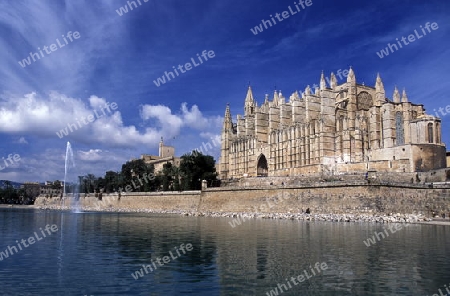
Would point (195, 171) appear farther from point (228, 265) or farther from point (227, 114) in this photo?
point (228, 265)

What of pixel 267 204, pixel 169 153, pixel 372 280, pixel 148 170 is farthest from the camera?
pixel 169 153

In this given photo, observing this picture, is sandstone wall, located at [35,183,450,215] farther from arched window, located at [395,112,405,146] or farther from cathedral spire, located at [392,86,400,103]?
cathedral spire, located at [392,86,400,103]

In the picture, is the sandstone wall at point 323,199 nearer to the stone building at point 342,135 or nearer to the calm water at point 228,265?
the stone building at point 342,135

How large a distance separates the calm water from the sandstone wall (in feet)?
46.8

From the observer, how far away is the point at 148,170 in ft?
277

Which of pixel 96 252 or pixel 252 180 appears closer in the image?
pixel 96 252

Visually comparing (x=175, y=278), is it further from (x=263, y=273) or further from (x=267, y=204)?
(x=267, y=204)

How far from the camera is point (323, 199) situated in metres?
40.1

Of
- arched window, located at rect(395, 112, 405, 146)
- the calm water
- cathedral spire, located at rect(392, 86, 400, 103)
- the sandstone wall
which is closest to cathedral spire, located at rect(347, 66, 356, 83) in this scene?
cathedral spire, located at rect(392, 86, 400, 103)

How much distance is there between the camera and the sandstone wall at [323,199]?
37.3 m

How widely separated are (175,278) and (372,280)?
5.83 metres

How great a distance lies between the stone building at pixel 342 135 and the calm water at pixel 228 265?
27.0 metres

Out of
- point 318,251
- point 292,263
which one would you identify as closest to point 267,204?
point 318,251

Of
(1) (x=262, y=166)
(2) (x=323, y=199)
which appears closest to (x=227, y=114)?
(1) (x=262, y=166)
